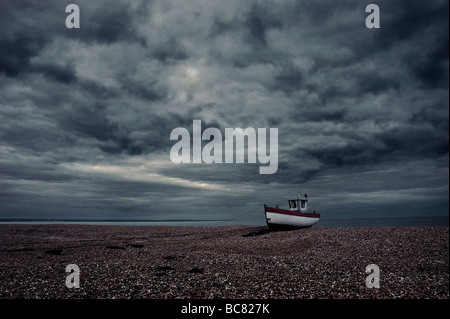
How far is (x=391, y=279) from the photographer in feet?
48.6

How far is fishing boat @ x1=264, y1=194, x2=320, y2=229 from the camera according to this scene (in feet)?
135

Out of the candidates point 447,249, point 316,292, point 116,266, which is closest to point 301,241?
Answer: point 447,249

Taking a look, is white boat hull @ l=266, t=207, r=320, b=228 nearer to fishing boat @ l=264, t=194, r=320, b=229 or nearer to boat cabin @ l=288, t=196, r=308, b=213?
fishing boat @ l=264, t=194, r=320, b=229

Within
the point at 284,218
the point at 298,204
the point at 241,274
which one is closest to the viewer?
the point at 241,274

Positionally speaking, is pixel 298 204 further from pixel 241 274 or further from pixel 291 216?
pixel 241 274

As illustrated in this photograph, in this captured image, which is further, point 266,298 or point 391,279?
point 391,279

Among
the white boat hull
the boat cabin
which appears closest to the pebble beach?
the white boat hull

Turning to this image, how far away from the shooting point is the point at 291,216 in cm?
4234

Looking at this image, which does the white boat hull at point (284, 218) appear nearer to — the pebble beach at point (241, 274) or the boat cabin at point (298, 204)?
A: the boat cabin at point (298, 204)

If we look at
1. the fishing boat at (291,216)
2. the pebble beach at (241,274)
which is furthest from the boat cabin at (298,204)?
the pebble beach at (241,274)

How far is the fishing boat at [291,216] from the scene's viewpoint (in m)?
41.2

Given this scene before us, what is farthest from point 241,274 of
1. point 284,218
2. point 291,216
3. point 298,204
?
point 298,204
